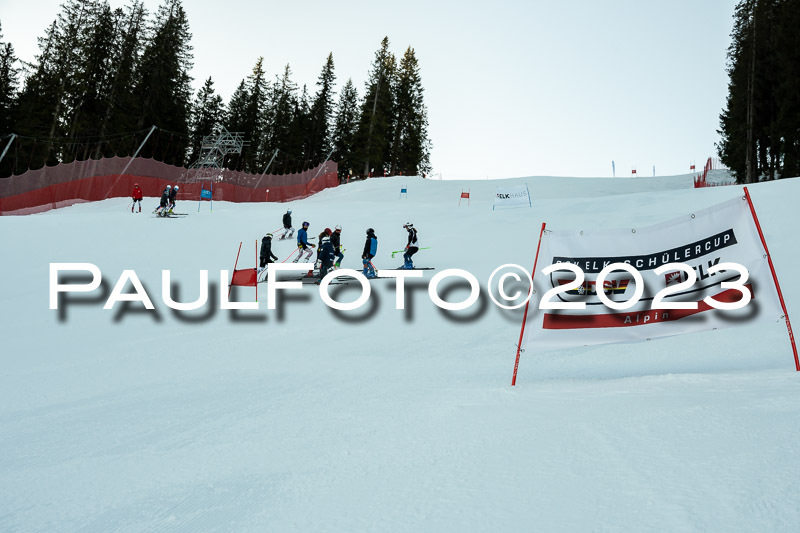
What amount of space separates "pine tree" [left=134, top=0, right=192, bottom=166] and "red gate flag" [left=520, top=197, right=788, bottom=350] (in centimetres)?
5103

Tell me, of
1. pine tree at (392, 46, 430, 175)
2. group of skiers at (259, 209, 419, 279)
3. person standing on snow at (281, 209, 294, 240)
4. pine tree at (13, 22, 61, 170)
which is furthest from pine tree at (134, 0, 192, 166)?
group of skiers at (259, 209, 419, 279)

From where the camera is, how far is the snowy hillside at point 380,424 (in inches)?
107

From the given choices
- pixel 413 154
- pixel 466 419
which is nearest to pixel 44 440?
pixel 466 419

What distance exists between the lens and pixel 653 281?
18.0 feet

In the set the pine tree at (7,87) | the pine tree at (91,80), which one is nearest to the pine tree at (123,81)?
the pine tree at (91,80)

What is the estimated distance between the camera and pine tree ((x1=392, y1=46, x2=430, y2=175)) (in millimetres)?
67625

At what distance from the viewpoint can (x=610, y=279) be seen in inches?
219

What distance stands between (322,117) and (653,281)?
6856 cm

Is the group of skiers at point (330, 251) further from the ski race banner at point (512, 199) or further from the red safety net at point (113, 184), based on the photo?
the red safety net at point (113, 184)

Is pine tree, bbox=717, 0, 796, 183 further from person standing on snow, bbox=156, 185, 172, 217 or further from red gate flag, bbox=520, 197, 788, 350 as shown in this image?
red gate flag, bbox=520, 197, 788, 350

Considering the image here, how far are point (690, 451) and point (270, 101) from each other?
7273cm

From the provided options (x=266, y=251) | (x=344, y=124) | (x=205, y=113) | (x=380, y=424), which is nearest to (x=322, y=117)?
(x=344, y=124)

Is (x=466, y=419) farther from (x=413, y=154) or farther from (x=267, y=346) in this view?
(x=413, y=154)

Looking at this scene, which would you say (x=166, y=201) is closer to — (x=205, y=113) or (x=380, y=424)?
(x=380, y=424)
